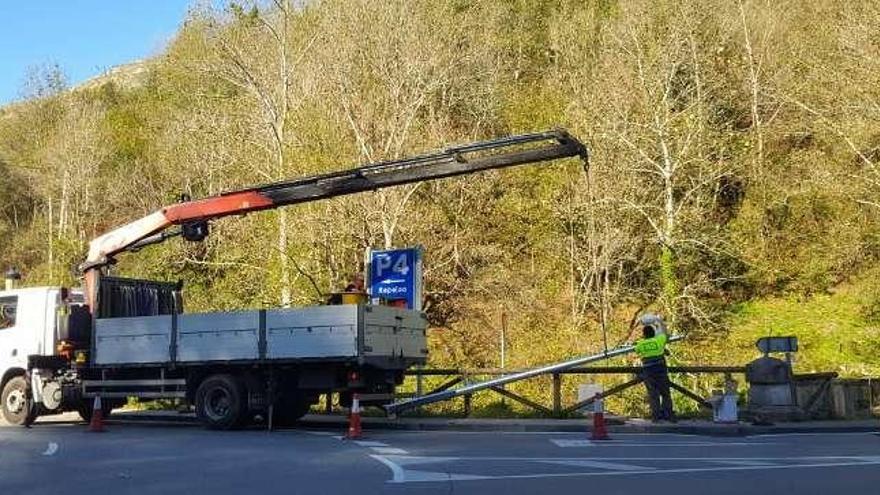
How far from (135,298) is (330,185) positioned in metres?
5.34

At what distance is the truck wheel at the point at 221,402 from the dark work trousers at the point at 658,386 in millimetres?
7075

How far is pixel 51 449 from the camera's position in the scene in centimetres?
1416

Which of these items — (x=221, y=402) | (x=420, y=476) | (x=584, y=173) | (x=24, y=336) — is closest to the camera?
(x=420, y=476)

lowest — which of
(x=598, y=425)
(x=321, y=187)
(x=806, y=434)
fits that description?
(x=806, y=434)

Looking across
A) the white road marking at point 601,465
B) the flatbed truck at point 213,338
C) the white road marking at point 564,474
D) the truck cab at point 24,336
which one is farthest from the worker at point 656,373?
the truck cab at point 24,336

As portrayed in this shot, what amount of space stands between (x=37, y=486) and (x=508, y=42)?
3476 cm

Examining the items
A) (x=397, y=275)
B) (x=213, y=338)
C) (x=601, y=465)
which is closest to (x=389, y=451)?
(x=601, y=465)

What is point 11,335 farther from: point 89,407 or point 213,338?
point 213,338

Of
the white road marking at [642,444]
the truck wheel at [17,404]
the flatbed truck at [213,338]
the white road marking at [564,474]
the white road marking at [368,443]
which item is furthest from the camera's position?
the truck wheel at [17,404]

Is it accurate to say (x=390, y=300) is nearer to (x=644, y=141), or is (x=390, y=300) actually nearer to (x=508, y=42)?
(x=644, y=141)

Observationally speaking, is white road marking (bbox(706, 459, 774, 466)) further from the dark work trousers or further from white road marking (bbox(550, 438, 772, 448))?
the dark work trousers

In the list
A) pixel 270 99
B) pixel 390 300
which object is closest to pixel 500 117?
pixel 270 99

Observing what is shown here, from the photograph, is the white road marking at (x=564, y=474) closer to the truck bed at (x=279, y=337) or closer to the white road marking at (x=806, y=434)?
the white road marking at (x=806, y=434)

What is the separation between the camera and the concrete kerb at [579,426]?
16188 mm
